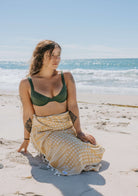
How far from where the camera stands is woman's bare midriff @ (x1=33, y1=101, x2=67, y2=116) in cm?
308

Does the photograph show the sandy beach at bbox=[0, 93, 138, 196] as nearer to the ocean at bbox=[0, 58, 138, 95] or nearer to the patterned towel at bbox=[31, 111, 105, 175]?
the patterned towel at bbox=[31, 111, 105, 175]

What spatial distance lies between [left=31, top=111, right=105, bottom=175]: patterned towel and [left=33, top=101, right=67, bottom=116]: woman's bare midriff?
59 millimetres

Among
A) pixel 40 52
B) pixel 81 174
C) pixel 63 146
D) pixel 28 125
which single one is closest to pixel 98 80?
pixel 28 125

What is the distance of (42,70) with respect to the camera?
3.21 metres

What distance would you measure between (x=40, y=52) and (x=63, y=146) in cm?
119

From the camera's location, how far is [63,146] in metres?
2.88

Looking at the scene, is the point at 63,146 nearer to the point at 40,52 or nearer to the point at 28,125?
the point at 28,125

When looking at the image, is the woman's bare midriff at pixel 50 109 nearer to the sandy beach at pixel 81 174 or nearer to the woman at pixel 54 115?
the woman at pixel 54 115

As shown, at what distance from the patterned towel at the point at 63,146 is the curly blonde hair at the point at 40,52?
634 millimetres

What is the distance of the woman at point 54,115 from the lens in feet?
9.48

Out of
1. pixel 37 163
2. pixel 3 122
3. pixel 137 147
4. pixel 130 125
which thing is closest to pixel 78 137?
pixel 37 163

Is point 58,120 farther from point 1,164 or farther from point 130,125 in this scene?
point 130,125

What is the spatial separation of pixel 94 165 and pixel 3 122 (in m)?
2.81

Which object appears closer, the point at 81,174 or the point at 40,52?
the point at 81,174
